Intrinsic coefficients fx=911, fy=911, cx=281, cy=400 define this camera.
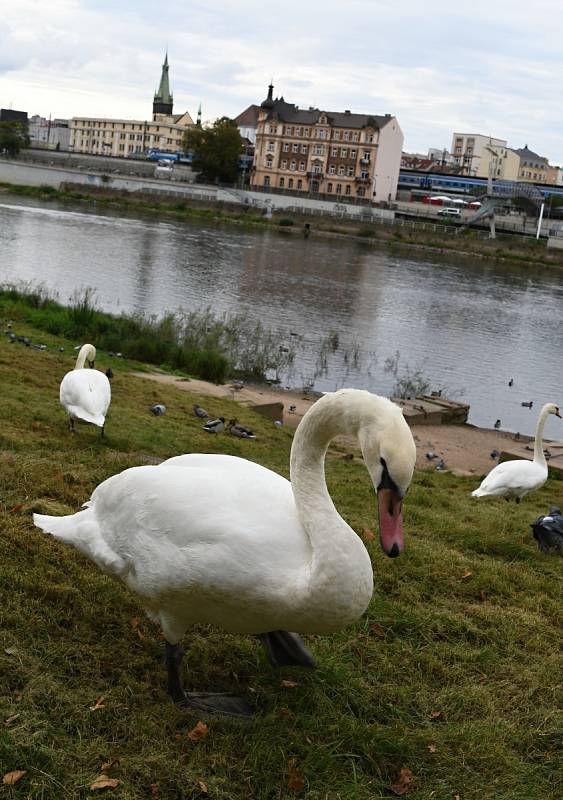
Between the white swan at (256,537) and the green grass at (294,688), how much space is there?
25 cm

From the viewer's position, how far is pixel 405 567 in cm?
566

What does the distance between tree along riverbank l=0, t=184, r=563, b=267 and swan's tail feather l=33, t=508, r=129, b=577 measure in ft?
227

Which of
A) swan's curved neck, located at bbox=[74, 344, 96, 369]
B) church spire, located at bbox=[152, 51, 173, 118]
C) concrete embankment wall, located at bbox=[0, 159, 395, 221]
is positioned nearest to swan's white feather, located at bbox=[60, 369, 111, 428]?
swan's curved neck, located at bbox=[74, 344, 96, 369]

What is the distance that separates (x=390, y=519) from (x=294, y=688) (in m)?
1.19

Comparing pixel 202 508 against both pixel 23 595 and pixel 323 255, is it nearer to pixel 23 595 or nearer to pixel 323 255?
pixel 23 595

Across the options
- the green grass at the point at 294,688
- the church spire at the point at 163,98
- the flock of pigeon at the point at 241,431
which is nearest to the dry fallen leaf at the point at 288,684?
the green grass at the point at 294,688

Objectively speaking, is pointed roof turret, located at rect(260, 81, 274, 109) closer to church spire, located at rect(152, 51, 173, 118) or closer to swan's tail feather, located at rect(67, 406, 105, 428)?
church spire, located at rect(152, 51, 173, 118)

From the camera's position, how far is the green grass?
11.2 feet

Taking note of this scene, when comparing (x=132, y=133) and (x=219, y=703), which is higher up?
(x=132, y=133)

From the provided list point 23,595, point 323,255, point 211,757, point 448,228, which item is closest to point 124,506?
point 23,595

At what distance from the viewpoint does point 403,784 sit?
3523 mm

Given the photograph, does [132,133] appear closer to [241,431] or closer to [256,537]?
[241,431]

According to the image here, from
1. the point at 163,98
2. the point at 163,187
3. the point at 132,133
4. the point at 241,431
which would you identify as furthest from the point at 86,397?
the point at 163,98

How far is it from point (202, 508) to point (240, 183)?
4097 inches
